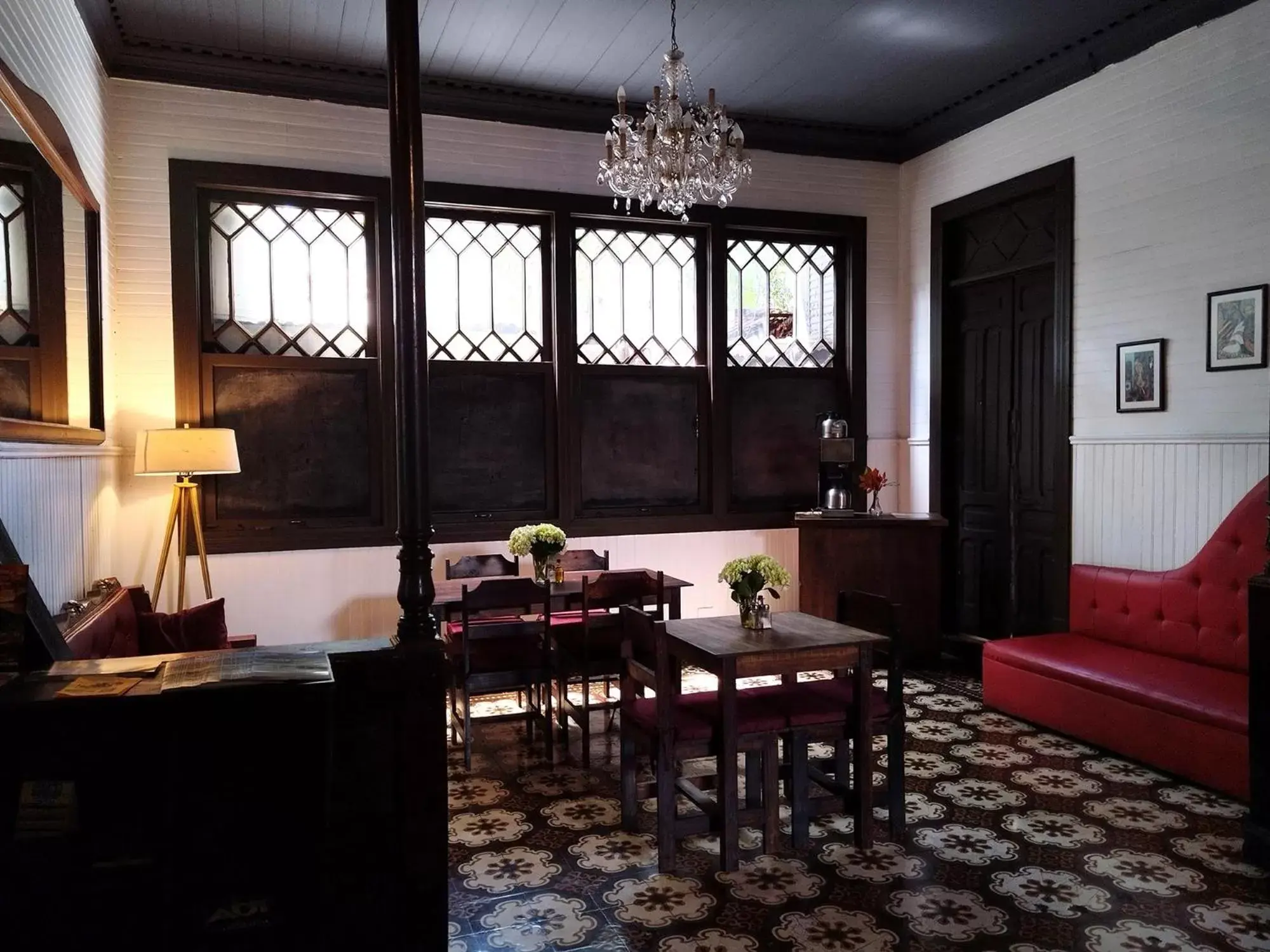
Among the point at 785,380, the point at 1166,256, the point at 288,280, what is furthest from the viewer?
the point at 785,380

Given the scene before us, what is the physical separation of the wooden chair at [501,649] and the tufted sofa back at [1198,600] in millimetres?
3272

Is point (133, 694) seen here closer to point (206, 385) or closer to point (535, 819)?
point (535, 819)

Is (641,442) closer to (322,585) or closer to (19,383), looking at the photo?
(322,585)

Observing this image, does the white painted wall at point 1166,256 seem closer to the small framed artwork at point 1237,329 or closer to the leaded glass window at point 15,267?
the small framed artwork at point 1237,329

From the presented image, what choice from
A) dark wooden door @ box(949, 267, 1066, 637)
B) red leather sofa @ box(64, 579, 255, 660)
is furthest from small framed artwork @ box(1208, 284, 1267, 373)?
red leather sofa @ box(64, 579, 255, 660)

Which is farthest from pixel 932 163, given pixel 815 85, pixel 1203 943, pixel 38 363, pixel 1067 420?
pixel 38 363

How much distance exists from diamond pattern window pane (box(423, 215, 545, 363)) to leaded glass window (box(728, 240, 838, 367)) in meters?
1.56

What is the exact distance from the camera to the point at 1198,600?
4805 mm

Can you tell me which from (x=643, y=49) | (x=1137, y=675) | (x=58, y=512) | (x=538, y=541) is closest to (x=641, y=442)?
(x=538, y=541)

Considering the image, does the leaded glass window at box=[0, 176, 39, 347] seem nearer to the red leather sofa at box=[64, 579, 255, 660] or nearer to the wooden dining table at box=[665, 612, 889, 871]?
the red leather sofa at box=[64, 579, 255, 660]

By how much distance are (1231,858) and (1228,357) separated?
8.77 ft

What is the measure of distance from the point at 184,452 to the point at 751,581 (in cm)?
329

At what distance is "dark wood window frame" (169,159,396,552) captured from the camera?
575 centimetres

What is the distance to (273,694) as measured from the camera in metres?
2.19
